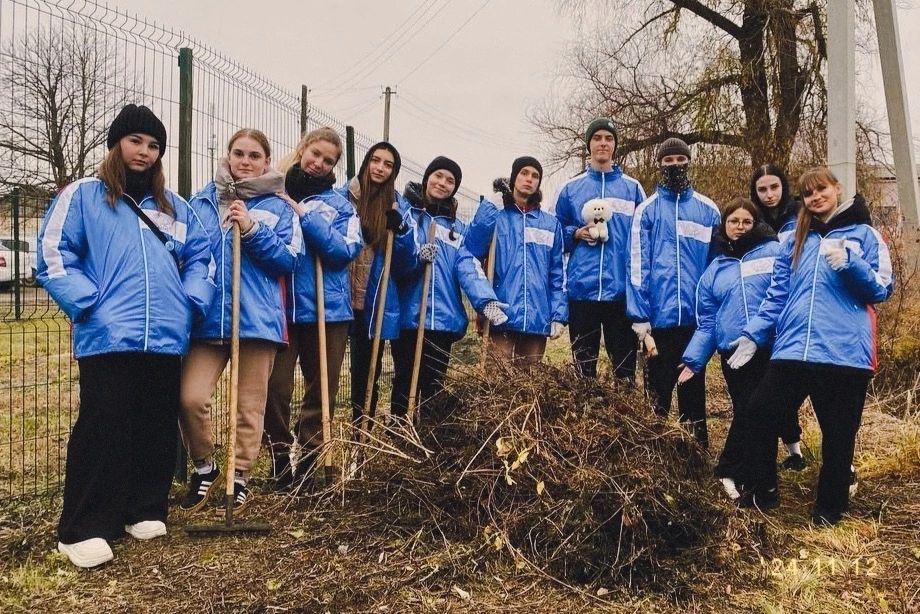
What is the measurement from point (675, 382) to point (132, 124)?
3.46 meters

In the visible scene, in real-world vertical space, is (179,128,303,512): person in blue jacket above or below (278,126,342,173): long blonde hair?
below

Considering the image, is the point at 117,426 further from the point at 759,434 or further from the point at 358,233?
the point at 759,434

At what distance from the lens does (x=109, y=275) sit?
3270 mm

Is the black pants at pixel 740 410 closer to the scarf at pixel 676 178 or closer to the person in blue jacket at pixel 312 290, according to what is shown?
the scarf at pixel 676 178

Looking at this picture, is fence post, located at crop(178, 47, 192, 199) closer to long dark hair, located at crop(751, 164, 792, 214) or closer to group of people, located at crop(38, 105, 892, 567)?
group of people, located at crop(38, 105, 892, 567)

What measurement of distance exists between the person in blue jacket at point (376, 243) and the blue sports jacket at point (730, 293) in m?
1.80

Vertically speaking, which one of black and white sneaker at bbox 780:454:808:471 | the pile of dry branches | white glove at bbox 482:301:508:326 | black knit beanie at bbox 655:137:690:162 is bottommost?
black and white sneaker at bbox 780:454:808:471

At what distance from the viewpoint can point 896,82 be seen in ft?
25.9

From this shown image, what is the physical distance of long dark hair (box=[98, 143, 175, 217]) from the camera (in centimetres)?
336

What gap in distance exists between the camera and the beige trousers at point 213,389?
3.78 m

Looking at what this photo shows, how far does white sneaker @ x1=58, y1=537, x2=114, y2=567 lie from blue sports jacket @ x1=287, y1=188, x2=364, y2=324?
149 cm

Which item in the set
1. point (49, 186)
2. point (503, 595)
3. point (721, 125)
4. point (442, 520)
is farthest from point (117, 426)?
point (721, 125)

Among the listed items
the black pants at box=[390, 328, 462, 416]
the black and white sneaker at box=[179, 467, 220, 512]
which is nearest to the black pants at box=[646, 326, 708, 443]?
the black pants at box=[390, 328, 462, 416]

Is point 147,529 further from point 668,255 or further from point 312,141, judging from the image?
point 668,255
